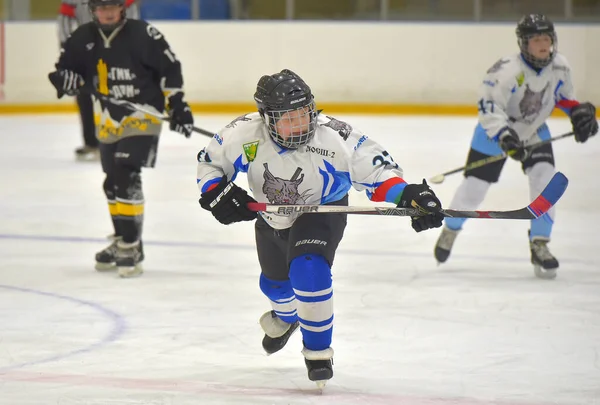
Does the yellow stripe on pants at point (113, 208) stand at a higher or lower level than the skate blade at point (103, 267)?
higher

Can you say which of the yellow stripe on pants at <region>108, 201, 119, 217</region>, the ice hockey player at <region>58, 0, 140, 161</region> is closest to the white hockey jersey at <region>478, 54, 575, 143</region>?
the yellow stripe on pants at <region>108, 201, 119, 217</region>

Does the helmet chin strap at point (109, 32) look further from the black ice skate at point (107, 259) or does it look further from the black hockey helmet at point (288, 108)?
the black hockey helmet at point (288, 108)

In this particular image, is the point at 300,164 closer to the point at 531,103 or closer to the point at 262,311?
the point at 262,311

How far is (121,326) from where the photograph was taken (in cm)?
385

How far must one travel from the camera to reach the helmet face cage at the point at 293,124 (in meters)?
3.03

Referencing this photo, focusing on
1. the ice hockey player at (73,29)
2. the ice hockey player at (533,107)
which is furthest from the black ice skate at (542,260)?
the ice hockey player at (73,29)

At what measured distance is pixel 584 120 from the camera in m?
4.64

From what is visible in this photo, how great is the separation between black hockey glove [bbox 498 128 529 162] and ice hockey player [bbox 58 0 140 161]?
12.6 ft

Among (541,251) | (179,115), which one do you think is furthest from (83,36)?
(541,251)

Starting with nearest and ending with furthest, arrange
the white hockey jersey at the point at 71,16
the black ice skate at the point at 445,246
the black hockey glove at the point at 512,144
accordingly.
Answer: the black hockey glove at the point at 512,144, the black ice skate at the point at 445,246, the white hockey jersey at the point at 71,16

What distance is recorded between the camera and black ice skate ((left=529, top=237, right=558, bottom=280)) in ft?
15.1

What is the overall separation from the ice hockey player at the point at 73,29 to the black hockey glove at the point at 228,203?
478 cm

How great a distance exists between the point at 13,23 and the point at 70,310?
6.65 meters

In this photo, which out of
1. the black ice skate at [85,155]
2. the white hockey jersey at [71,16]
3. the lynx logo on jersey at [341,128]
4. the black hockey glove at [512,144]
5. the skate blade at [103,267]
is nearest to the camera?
the lynx logo on jersey at [341,128]
